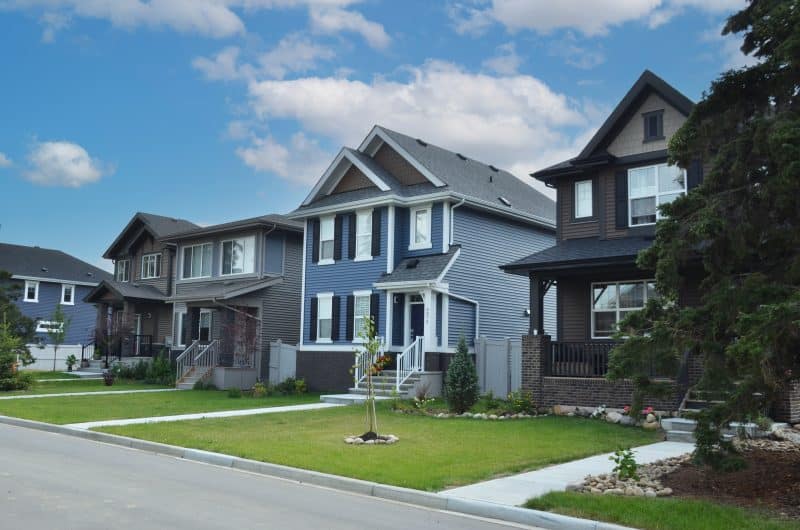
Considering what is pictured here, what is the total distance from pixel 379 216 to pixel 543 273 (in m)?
8.06

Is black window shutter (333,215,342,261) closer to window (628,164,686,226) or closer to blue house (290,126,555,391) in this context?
blue house (290,126,555,391)

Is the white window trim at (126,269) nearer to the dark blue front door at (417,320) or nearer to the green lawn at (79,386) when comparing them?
the green lawn at (79,386)

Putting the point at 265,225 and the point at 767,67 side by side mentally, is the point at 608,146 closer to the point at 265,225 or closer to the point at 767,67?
the point at 767,67

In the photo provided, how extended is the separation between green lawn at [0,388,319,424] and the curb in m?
4.57

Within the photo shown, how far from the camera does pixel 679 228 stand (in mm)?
10086

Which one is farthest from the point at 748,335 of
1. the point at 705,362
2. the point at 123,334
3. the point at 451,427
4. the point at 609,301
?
the point at 123,334

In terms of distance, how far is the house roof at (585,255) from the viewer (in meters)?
18.1

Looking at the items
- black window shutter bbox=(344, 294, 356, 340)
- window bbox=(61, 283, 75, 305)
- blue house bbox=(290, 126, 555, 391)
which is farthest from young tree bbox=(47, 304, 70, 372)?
black window shutter bbox=(344, 294, 356, 340)

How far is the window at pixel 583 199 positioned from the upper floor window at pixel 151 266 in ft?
78.6

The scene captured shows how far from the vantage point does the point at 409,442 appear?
45.5ft

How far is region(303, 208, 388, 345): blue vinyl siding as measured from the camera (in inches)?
1036

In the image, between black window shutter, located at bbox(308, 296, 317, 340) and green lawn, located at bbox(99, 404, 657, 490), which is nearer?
green lawn, located at bbox(99, 404, 657, 490)

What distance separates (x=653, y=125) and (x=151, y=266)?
27.4 metres

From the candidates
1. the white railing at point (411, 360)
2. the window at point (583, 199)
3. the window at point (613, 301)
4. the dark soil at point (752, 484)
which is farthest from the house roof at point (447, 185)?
the dark soil at point (752, 484)
